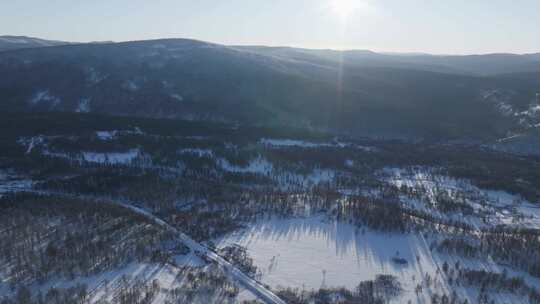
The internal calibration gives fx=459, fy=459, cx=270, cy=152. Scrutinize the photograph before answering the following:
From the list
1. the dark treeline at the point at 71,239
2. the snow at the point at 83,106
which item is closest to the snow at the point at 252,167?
the dark treeline at the point at 71,239

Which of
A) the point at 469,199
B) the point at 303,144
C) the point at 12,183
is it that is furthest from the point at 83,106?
the point at 469,199

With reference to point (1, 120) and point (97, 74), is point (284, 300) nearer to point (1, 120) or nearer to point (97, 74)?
point (1, 120)

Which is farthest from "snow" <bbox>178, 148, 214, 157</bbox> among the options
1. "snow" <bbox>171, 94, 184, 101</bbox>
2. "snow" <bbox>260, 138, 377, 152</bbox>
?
"snow" <bbox>171, 94, 184, 101</bbox>

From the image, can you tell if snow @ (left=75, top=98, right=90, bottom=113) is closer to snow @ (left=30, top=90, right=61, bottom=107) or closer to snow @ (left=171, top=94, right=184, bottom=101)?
snow @ (left=30, top=90, right=61, bottom=107)

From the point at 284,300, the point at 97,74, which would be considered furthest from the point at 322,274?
the point at 97,74

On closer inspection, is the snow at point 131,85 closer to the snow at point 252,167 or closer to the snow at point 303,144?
the snow at point 303,144

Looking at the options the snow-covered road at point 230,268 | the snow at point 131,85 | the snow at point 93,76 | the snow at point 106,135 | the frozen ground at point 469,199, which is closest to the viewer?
the snow-covered road at point 230,268
